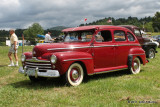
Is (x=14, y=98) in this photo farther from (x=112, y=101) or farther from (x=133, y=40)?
(x=133, y=40)

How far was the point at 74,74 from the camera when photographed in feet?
20.1

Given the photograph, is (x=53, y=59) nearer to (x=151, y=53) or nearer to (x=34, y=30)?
(x=151, y=53)

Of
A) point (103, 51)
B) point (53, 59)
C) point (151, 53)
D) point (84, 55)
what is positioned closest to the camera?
point (53, 59)

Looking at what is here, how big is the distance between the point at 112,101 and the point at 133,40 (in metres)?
4.32

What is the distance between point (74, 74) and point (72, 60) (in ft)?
1.46

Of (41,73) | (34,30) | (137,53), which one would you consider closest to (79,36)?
(41,73)

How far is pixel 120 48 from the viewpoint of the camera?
7.61 metres

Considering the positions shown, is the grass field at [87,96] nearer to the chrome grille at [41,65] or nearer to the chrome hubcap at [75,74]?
the chrome hubcap at [75,74]

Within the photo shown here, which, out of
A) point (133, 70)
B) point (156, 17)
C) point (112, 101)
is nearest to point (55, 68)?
point (112, 101)

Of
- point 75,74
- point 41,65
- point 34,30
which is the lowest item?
point 75,74

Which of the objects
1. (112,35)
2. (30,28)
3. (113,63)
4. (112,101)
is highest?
(30,28)

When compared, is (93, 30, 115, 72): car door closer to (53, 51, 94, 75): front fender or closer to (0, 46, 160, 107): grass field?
(53, 51, 94, 75): front fender

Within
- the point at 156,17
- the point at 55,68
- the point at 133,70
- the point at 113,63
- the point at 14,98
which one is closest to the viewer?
the point at 14,98

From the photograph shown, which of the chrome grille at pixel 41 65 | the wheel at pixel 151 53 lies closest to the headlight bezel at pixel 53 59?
the chrome grille at pixel 41 65
